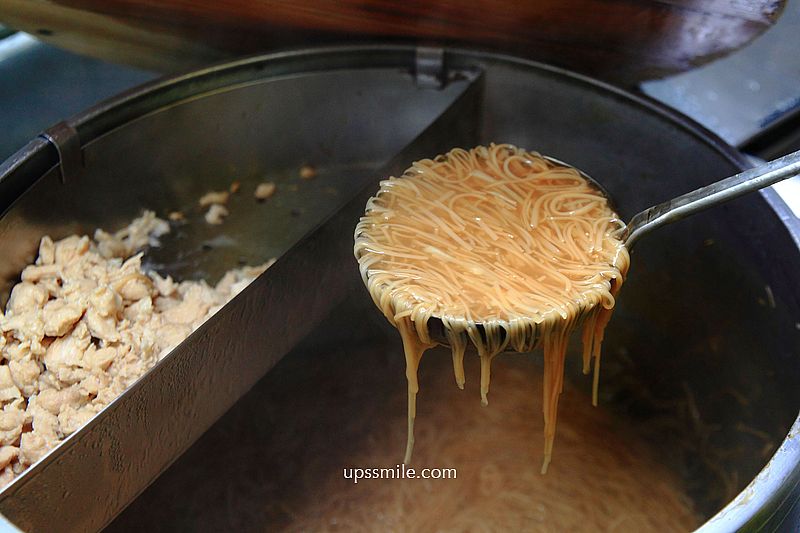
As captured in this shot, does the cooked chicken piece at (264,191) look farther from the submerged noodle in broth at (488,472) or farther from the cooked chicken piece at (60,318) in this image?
the cooked chicken piece at (60,318)

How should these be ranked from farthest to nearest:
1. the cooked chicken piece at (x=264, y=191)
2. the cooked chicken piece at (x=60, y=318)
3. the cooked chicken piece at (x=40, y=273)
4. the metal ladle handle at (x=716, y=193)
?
the cooked chicken piece at (x=264, y=191)
the cooked chicken piece at (x=40, y=273)
the cooked chicken piece at (x=60, y=318)
the metal ladle handle at (x=716, y=193)

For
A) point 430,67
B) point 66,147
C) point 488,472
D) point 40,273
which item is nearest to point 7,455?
point 40,273

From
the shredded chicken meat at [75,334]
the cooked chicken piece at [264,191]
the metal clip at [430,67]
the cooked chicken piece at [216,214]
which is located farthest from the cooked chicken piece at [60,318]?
the metal clip at [430,67]

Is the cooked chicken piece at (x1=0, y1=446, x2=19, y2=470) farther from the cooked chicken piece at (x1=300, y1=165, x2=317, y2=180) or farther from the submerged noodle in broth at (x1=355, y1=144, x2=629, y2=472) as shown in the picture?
the cooked chicken piece at (x1=300, y1=165, x2=317, y2=180)

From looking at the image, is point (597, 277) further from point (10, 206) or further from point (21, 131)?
point (21, 131)

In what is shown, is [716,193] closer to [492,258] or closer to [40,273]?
[492,258]

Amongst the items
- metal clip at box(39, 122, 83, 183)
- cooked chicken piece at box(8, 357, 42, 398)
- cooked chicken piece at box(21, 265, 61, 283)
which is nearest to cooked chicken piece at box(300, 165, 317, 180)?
metal clip at box(39, 122, 83, 183)

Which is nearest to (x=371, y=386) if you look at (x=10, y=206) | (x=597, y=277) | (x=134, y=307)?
(x=134, y=307)
